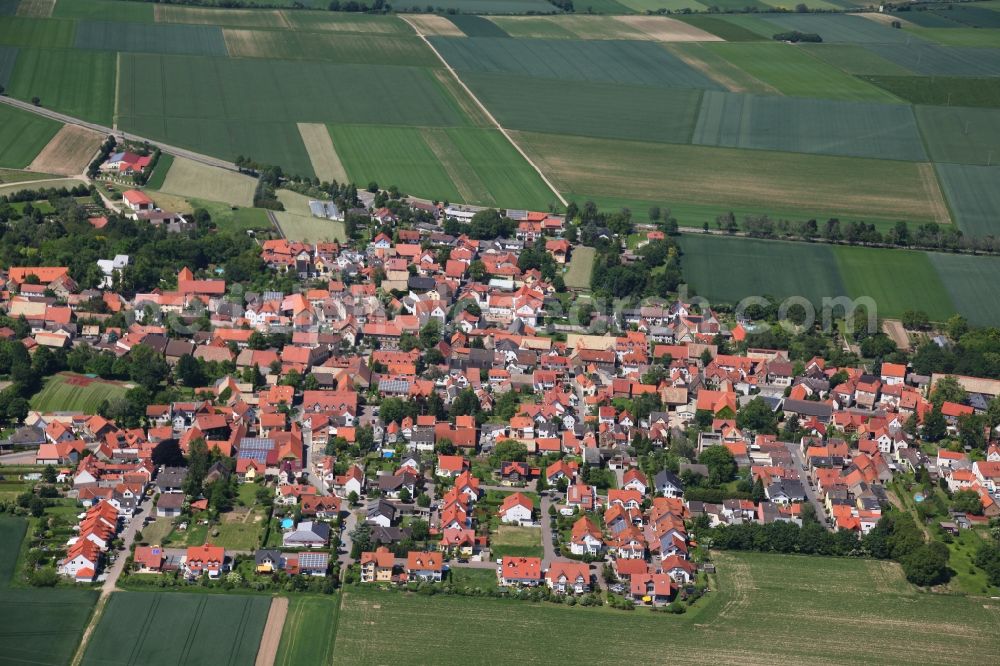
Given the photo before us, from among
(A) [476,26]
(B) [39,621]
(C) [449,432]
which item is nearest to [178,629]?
(B) [39,621]

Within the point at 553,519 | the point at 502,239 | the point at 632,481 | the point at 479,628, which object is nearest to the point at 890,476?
the point at 632,481

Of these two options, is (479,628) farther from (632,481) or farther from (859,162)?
(859,162)

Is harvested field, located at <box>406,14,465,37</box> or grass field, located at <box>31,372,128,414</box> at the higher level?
harvested field, located at <box>406,14,465,37</box>

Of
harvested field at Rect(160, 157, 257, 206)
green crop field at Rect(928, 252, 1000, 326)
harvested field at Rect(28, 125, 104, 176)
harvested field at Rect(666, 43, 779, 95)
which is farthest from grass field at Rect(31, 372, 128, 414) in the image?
harvested field at Rect(666, 43, 779, 95)

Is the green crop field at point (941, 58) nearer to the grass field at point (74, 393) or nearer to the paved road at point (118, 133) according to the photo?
the paved road at point (118, 133)

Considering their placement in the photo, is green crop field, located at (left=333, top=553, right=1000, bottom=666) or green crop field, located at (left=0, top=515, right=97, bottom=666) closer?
green crop field, located at (left=0, top=515, right=97, bottom=666)

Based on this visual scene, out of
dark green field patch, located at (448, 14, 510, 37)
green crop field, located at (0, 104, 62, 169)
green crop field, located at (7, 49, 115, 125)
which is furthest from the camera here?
dark green field patch, located at (448, 14, 510, 37)

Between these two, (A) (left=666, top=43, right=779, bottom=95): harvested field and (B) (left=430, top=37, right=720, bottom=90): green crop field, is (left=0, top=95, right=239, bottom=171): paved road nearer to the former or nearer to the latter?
(B) (left=430, top=37, right=720, bottom=90): green crop field
